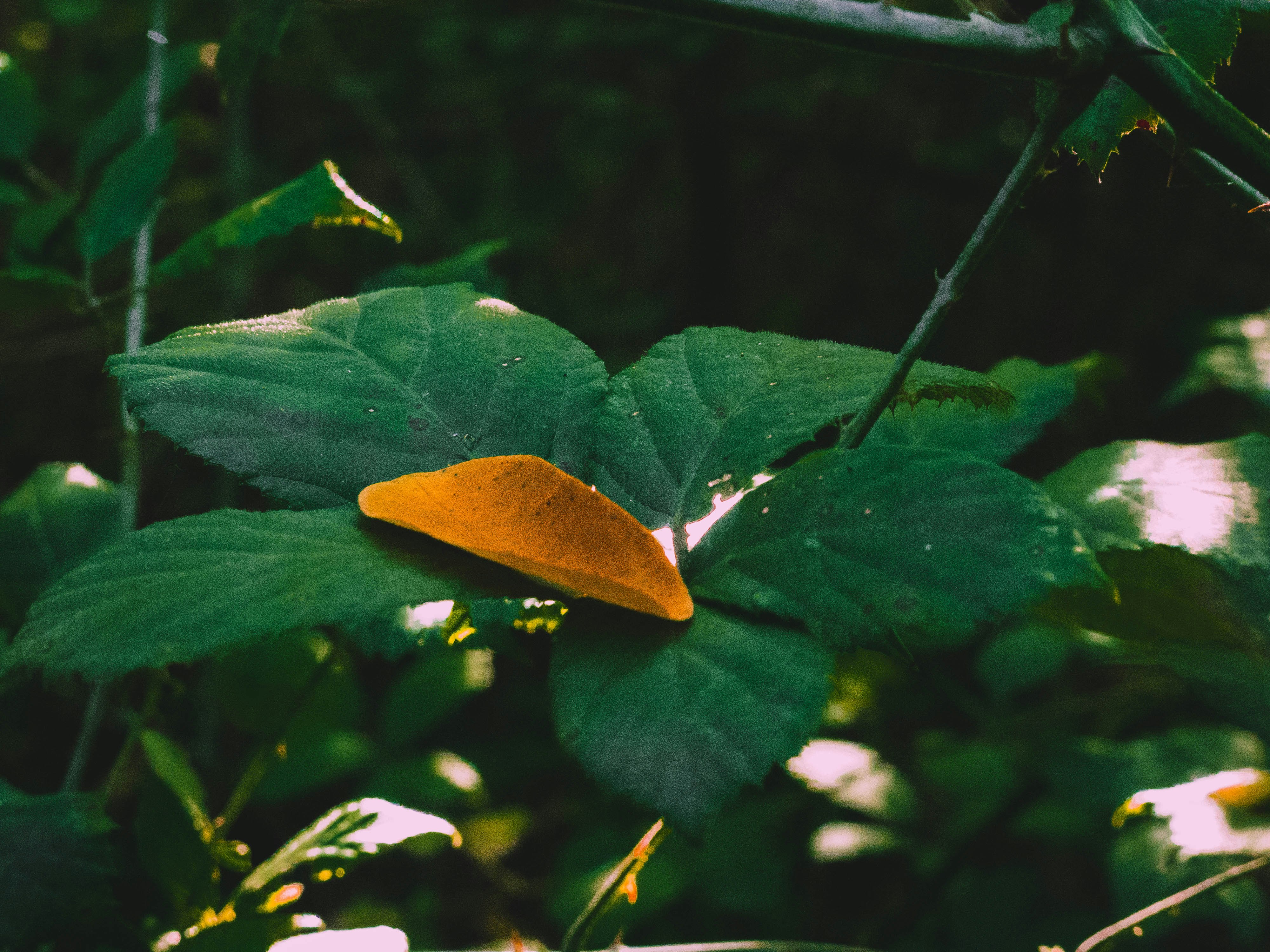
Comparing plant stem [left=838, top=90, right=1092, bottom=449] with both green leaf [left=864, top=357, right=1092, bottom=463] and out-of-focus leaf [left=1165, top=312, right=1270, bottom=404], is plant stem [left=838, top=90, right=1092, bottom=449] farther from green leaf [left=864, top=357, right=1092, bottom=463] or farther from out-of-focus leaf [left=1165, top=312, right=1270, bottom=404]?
out-of-focus leaf [left=1165, top=312, right=1270, bottom=404]

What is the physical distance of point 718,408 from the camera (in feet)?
1.60

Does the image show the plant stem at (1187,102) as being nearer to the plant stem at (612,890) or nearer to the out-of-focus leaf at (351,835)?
the plant stem at (612,890)

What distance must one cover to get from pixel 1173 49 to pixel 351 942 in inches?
25.8

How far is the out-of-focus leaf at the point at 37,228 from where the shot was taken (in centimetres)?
97

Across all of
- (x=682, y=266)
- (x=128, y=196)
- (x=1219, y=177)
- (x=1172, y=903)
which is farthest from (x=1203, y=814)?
(x=682, y=266)

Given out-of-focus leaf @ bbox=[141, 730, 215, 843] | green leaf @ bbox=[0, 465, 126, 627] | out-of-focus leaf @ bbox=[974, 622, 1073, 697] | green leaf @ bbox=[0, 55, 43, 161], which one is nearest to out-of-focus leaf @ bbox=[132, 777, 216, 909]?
out-of-focus leaf @ bbox=[141, 730, 215, 843]

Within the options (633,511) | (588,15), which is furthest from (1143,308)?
(633,511)

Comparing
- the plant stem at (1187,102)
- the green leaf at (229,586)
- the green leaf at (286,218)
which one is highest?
the plant stem at (1187,102)

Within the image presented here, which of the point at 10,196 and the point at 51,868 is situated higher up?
the point at 10,196

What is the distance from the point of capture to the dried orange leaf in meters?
0.37

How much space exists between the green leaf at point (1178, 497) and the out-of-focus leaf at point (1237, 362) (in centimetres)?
75

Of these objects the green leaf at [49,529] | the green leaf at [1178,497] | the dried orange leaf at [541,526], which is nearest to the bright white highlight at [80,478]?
the green leaf at [49,529]

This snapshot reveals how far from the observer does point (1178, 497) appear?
1.73 ft

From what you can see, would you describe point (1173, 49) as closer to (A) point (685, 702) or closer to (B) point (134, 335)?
(A) point (685, 702)
